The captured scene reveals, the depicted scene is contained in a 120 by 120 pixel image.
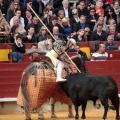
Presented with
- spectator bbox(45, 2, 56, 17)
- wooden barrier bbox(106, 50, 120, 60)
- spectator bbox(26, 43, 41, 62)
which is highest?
spectator bbox(45, 2, 56, 17)

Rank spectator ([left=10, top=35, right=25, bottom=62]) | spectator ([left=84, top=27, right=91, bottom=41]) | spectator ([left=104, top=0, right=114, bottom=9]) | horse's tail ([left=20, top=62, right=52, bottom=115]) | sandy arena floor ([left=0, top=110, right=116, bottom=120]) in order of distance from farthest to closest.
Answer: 1. spectator ([left=104, top=0, right=114, bottom=9])
2. spectator ([left=84, top=27, right=91, bottom=41])
3. spectator ([left=10, top=35, right=25, bottom=62])
4. sandy arena floor ([left=0, top=110, right=116, bottom=120])
5. horse's tail ([left=20, top=62, right=52, bottom=115])

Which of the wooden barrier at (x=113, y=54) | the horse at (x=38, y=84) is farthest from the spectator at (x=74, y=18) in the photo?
the horse at (x=38, y=84)

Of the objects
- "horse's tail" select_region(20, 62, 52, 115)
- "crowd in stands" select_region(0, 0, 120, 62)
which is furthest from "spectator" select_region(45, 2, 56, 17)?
"horse's tail" select_region(20, 62, 52, 115)

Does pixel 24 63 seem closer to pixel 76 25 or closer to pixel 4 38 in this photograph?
pixel 4 38

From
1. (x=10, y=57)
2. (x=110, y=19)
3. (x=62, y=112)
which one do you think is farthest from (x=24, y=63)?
(x=110, y=19)

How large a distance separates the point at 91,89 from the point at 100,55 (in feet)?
12.2

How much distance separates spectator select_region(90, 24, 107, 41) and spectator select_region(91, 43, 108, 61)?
755mm

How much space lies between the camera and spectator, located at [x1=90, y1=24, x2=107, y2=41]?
18261 mm

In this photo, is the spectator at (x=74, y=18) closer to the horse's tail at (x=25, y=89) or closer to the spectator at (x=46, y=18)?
the spectator at (x=46, y=18)

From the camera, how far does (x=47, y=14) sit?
18.3m

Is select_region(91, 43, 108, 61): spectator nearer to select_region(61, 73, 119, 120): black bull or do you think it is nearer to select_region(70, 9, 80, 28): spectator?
select_region(70, 9, 80, 28): spectator

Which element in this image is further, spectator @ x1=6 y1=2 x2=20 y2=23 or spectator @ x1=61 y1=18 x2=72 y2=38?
spectator @ x1=61 y1=18 x2=72 y2=38

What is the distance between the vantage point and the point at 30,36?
57.1 feet

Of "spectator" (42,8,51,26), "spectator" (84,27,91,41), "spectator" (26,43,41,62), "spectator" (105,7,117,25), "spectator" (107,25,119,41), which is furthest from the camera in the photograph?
"spectator" (105,7,117,25)
